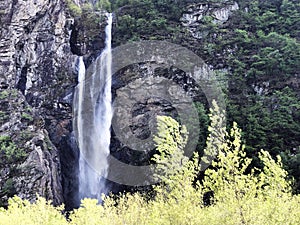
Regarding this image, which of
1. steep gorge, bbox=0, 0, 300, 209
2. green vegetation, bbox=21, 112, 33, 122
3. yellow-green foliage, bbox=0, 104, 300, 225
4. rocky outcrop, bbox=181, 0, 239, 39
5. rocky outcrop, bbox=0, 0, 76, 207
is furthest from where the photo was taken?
rocky outcrop, bbox=181, 0, 239, 39

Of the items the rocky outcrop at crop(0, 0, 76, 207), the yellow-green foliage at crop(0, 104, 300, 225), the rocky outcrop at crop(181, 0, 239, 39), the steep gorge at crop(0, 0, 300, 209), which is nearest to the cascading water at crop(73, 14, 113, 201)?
the steep gorge at crop(0, 0, 300, 209)

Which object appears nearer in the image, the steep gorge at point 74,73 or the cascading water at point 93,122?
the steep gorge at point 74,73

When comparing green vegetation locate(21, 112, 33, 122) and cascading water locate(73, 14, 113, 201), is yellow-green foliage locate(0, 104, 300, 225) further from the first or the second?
green vegetation locate(21, 112, 33, 122)

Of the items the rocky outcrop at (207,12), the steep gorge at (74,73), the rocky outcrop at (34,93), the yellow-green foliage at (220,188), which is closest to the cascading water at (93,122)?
the steep gorge at (74,73)

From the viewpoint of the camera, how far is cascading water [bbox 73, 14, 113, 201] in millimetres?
24922

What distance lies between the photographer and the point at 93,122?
26484 millimetres

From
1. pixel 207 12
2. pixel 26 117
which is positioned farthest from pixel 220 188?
pixel 207 12

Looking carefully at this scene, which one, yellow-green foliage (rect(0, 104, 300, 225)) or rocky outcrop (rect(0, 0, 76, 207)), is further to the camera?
rocky outcrop (rect(0, 0, 76, 207))

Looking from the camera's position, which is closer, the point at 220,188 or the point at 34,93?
the point at 220,188

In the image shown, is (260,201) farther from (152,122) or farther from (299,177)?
(152,122)

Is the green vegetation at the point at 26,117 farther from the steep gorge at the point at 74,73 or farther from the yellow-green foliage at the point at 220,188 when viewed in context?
the yellow-green foliage at the point at 220,188

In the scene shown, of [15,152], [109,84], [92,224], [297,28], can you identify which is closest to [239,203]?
[92,224]

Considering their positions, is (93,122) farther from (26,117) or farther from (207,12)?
(207,12)

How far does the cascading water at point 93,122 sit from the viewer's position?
24.9m
